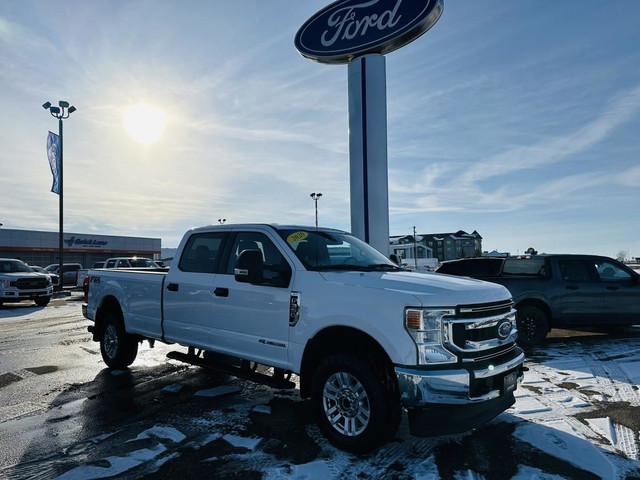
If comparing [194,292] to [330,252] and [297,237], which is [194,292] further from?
[330,252]

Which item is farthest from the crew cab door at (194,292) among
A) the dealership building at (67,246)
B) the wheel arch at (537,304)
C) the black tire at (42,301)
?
the dealership building at (67,246)

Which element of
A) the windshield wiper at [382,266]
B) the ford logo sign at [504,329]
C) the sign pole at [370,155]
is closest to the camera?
the ford logo sign at [504,329]

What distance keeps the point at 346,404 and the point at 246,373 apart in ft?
4.47

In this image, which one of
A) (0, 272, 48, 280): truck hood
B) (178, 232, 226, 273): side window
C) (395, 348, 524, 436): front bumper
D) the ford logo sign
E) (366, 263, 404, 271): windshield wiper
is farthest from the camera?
(0, 272, 48, 280): truck hood

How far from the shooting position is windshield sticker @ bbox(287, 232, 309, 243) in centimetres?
472

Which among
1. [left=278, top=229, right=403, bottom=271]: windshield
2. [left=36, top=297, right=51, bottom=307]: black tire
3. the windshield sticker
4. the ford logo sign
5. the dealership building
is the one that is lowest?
[left=36, top=297, right=51, bottom=307]: black tire

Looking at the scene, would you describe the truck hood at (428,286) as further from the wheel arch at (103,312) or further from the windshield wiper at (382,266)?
the wheel arch at (103,312)

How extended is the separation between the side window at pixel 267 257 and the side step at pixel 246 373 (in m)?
0.93

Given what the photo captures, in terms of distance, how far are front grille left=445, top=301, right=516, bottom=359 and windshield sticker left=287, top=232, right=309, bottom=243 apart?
1.89m

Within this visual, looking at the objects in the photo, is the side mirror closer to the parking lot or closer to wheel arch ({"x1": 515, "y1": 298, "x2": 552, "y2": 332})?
the parking lot

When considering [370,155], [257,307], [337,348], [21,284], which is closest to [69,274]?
[21,284]

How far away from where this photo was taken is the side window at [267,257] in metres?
4.36

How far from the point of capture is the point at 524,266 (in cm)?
879

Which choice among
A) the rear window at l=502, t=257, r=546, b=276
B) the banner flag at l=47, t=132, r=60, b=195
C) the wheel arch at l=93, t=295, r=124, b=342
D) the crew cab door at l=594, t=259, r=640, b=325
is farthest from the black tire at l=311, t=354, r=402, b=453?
the banner flag at l=47, t=132, r=60, b=195
